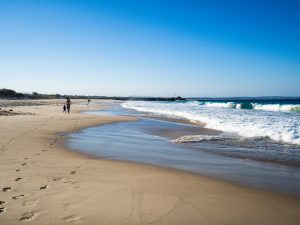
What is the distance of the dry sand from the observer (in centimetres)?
461

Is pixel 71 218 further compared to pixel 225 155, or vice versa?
pixel 225 155

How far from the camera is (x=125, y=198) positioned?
5441 millimetres

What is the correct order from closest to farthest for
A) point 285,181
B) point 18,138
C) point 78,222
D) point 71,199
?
point 78,222 < point 71,199 < point 285,181 < point 18,138

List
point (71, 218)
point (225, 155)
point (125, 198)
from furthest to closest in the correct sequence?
point (225, 155), point (125, 198), point (71, 218)

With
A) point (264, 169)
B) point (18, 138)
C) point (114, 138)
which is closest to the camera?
point (264, 169)

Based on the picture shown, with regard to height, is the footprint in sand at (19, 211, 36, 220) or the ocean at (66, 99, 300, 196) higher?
the footprint in sand at (19, 211, 36, 220)

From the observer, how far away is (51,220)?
14.6 feet

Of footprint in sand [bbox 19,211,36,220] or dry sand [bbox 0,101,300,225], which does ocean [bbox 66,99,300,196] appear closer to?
dry sand [bbox 0,101,300,225]

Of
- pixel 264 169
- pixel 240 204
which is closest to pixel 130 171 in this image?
pixel 240 204

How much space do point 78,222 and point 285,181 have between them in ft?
16.3

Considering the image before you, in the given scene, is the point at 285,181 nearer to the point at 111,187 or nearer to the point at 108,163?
the point at 111,187

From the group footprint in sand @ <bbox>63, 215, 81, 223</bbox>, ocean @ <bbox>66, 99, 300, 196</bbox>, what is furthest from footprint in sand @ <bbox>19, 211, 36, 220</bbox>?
ocean @ <bbox>66, 99, 300, 196</bbox>

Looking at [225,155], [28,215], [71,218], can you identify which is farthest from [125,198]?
[225,155]

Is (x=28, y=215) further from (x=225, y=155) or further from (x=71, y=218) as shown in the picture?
(x=225, y=155)
